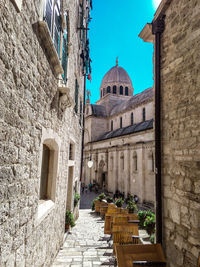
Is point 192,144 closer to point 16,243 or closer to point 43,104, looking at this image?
point 43,104

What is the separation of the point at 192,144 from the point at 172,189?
1.33 meters

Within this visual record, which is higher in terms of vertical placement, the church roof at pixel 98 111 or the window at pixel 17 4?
the church roof at pixel 98 111

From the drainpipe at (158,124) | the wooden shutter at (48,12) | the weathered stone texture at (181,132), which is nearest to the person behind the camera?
the wooden shutter at (48,12)

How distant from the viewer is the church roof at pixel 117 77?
36875 mm

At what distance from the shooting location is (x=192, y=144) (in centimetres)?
413

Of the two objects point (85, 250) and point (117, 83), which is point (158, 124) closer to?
point (85, 250)

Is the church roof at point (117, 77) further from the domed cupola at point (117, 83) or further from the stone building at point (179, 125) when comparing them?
the stone building at point (179, 125)

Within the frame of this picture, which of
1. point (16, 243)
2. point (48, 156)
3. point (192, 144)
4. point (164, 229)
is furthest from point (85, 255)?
point (192, 144)

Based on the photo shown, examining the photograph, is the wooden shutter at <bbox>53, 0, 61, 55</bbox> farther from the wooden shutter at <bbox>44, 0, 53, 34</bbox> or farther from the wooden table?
the wooden table

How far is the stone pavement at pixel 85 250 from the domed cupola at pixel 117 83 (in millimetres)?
30581

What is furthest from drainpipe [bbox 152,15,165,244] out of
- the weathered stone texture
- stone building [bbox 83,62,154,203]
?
stone building [bbox 83,62,154,203]

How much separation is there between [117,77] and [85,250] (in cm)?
3412

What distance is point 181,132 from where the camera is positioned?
4.55m

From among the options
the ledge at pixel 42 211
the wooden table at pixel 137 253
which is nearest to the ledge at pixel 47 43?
the ledge at pixel 42 211
